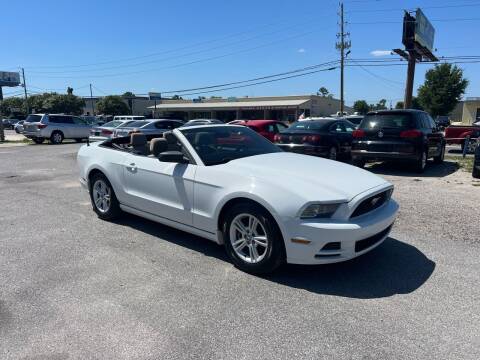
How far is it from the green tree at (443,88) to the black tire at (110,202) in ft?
188

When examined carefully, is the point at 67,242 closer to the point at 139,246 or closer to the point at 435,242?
the point at 139,246

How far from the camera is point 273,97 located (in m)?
60.9

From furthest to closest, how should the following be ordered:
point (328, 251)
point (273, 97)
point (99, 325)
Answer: point (273, 97) → point (328, 251) → point (99, 325)

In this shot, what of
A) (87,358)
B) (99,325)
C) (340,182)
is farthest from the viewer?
(340,182)

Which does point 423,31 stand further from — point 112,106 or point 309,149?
point 112,106

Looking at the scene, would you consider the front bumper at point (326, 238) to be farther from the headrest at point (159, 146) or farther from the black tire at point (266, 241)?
the headrest at point (159, 146)

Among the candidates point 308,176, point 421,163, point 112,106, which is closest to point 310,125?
point 421,163

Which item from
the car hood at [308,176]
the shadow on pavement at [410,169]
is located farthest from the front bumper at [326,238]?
the shadow on pavement at [410,169]

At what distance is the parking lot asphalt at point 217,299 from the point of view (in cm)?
287

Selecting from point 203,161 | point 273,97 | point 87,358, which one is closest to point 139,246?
point 203,161

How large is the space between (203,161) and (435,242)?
312 cm

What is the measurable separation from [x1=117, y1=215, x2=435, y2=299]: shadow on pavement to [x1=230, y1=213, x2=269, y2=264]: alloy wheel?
26 centimetres

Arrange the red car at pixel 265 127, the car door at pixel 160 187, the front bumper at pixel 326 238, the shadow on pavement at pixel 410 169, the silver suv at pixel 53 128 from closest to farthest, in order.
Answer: the front bumper at pixel 326 238 < the car door at pixel 160 187 < the shadow on pavement at pixel 410 169 < the red car at pixel 265 127 < the silver suv at pixel 53 128

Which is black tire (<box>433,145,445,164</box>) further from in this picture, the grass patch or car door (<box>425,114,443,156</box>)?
the grass patch
